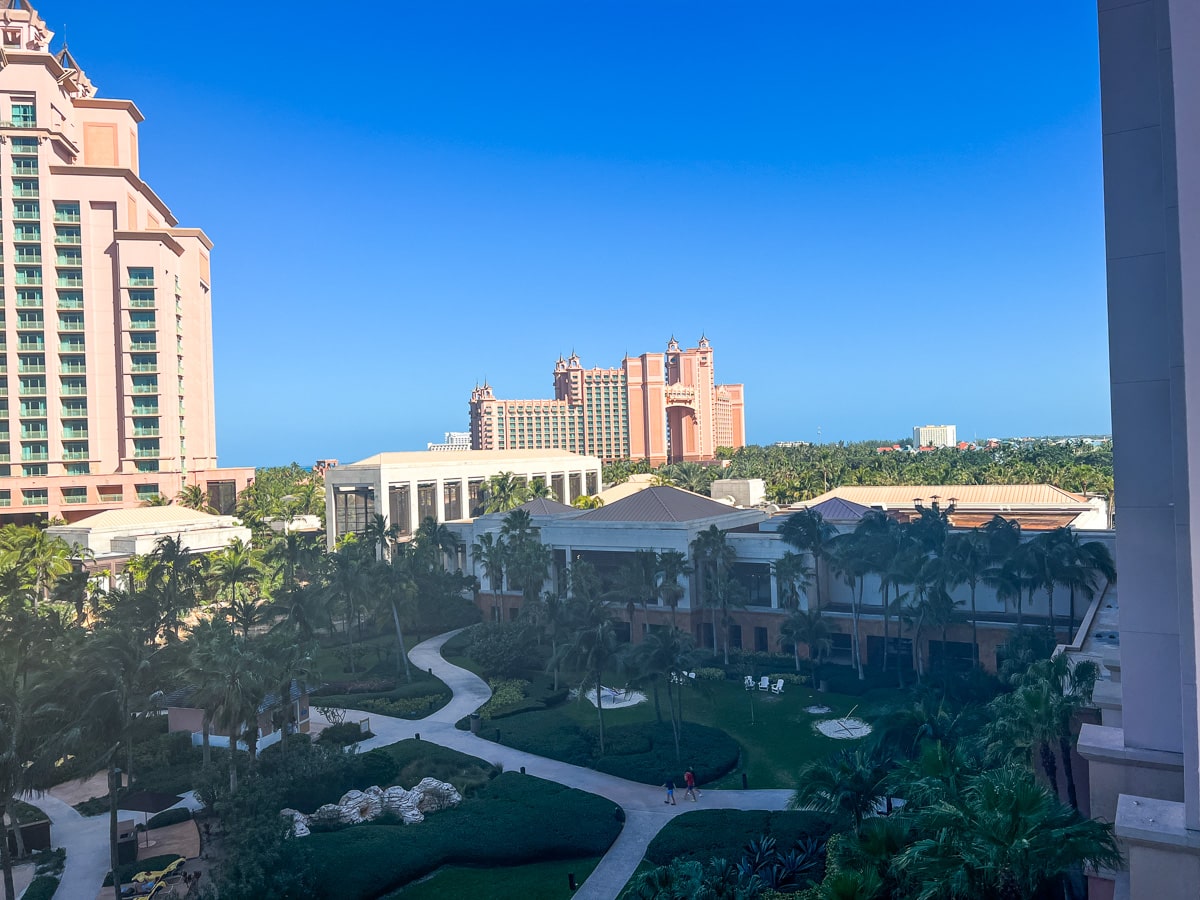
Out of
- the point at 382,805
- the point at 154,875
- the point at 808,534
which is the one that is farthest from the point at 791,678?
the point at 154,875

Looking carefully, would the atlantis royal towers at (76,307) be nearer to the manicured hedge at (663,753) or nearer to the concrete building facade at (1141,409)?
the manicured hedge at (663,753)

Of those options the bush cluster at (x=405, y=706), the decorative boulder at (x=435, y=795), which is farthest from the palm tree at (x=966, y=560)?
the bush cluster at (x=405, y=706)

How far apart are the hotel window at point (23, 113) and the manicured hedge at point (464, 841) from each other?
290 feet

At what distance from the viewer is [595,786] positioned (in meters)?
35.1

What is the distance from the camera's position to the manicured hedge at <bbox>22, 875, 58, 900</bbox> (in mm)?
26891

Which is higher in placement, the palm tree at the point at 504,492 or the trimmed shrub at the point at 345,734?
the palm tree at the point at 504,492

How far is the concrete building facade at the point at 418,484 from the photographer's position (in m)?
89.7

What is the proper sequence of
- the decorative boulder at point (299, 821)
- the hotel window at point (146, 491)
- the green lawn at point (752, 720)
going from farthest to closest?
the hotel window at point (146, 491)
the green lawn at point (752, 720)
the decorative boulder at point (299, 821)

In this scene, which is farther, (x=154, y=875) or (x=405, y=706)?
(x=405, y=706)

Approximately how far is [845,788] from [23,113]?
10152 centimetres

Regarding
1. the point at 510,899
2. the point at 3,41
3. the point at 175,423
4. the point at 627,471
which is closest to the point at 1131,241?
the point at 510,899

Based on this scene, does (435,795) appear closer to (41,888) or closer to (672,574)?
(41,888)

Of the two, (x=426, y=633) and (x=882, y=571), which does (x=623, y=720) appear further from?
(x=426, y=633)

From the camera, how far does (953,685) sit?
121ft
